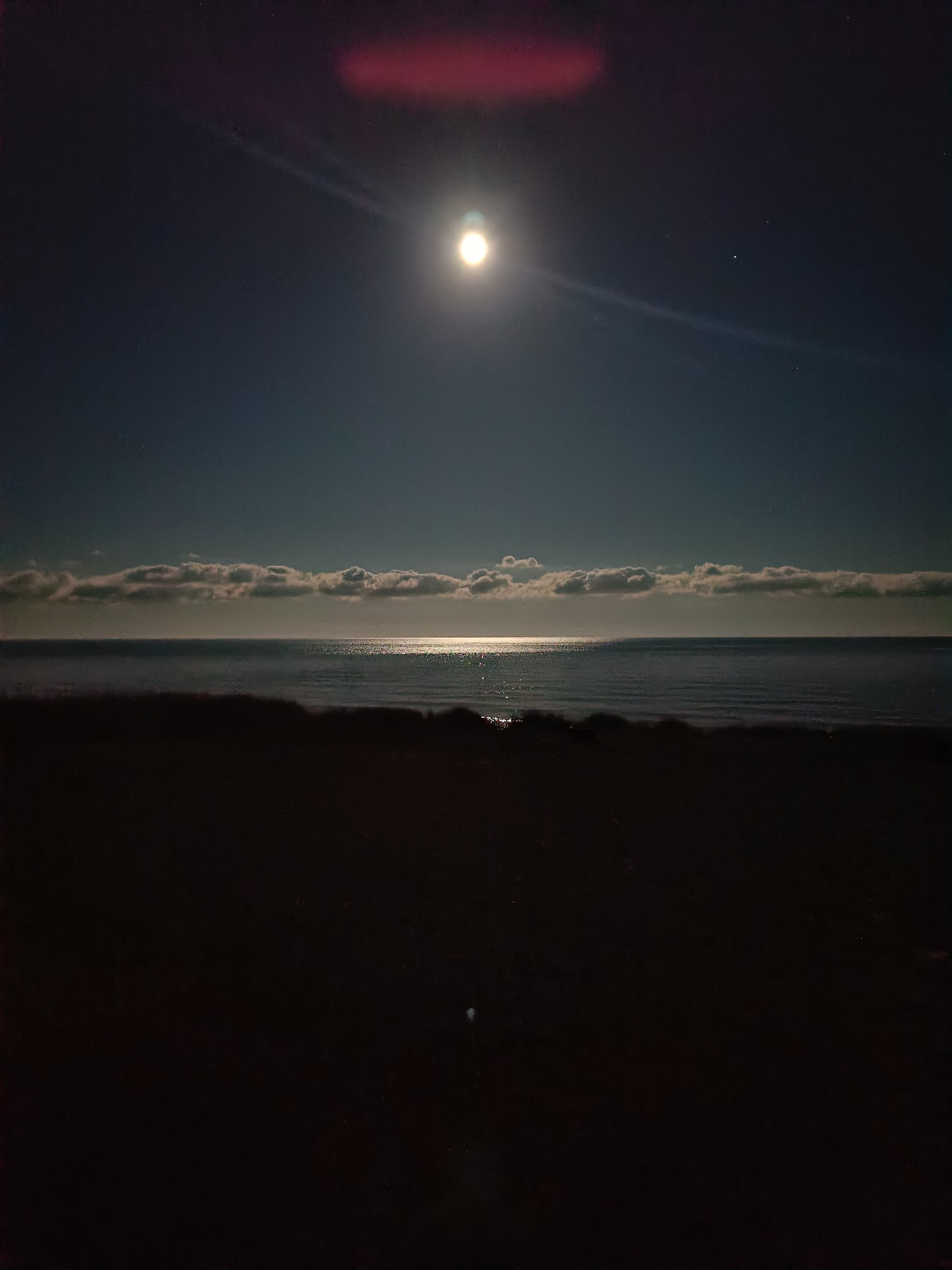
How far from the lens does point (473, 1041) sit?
4996mm

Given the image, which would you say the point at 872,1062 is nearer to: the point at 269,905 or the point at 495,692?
the point at 269,905

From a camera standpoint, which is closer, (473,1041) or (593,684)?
(473,1041)

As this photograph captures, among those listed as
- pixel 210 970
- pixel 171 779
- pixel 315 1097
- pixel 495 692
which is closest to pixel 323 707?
pixel 171 779

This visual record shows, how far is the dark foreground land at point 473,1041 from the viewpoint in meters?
3.64

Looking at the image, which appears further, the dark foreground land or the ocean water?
the ocean water

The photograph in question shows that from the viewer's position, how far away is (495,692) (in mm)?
43344

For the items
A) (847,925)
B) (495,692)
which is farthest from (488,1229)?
(495,692)

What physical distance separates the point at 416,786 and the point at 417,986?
728 centimetres

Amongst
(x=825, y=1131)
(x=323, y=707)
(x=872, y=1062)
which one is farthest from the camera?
(x=323, y=707)

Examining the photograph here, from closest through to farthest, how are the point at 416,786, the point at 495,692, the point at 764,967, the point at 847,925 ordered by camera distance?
1. the point at 764,967
2. the point at 847,925
3. the point at 416,786
4. the point at 495,692

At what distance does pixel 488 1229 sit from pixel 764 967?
11.6 ft

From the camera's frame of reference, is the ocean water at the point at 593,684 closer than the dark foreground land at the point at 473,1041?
No

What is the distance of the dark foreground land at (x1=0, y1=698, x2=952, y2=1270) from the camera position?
3639 millimetres

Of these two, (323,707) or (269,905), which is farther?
(323,707)
